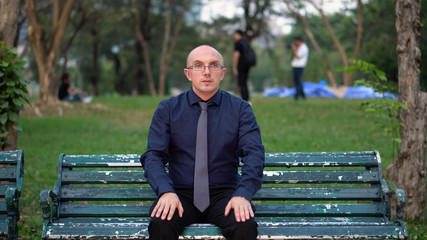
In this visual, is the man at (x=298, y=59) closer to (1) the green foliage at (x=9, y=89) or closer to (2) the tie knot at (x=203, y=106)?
(1) the green foliage at (x=9, y=89)

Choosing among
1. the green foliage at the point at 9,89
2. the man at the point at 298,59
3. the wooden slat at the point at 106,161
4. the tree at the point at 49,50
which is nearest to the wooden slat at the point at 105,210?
the wooden slat at the point at 106,161

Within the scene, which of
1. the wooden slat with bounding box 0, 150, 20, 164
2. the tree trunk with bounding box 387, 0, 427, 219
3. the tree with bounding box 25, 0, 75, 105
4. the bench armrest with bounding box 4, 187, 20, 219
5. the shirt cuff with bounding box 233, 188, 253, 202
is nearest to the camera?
the shirt cuff with bounding box 233, 188, 253, 202

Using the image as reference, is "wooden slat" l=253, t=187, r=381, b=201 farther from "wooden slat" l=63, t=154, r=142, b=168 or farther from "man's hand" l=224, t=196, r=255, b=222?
"wooden slat" l=63, t=154, r=142, b=168

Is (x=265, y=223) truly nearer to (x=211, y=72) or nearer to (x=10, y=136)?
(x=211, y=72)

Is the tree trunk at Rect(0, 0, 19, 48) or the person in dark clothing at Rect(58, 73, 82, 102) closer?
the tree trunk at Rect(0, 0, 19, 48)

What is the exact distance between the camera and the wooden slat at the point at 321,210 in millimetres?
4145

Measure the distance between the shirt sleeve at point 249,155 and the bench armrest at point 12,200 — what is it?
161 centimetres

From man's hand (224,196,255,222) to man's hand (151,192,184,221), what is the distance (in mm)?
332

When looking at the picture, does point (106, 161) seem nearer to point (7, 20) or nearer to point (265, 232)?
point (265, 232)

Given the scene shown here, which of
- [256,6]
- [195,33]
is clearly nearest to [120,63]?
[195,33]

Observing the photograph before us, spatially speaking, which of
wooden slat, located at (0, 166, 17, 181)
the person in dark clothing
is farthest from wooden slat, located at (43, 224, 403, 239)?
the person in dark clothing

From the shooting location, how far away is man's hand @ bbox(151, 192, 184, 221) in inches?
140

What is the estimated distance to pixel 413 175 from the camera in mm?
5527

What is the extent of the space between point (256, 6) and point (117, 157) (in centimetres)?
2830
